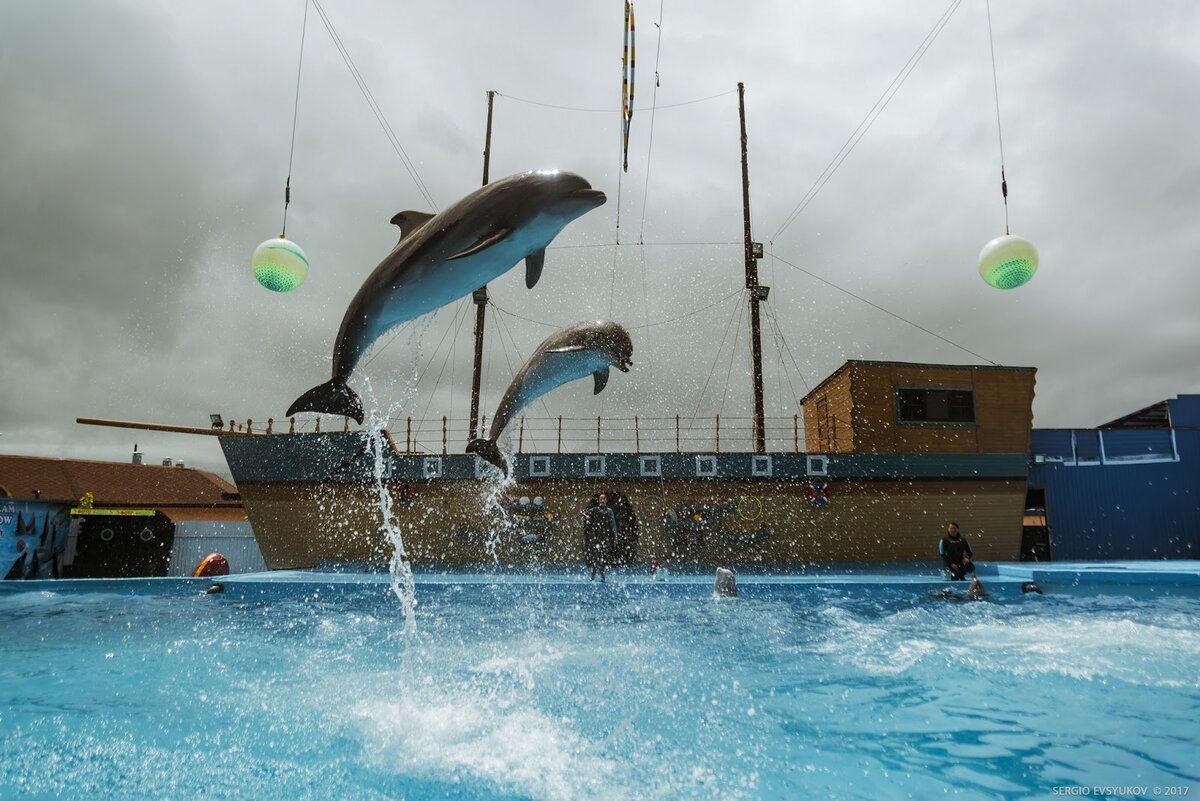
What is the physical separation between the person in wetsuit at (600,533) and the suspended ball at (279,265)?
652cm

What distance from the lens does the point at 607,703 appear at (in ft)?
15.4

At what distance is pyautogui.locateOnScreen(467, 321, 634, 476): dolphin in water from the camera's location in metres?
7.22

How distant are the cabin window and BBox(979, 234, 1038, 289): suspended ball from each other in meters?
7.37

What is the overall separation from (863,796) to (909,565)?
497 inches

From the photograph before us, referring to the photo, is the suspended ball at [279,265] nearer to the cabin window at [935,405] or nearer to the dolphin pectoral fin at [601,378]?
the dolphin pectoral fin at [601,378]

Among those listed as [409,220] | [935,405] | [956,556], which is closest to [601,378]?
[409,220]

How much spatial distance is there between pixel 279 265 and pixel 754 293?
13.8 meters

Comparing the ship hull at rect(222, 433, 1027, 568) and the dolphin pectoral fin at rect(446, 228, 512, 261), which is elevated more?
the dolphin pectoral fin at rect(446, 228, 512, 261)

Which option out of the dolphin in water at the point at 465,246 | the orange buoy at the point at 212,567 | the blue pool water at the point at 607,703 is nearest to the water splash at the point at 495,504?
the orange buoy at the point at 212,567

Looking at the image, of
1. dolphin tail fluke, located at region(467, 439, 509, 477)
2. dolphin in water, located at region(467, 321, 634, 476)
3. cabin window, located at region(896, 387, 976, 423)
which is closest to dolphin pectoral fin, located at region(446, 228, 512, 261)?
dolphin in water, located at region(467, 321, 634, 476)

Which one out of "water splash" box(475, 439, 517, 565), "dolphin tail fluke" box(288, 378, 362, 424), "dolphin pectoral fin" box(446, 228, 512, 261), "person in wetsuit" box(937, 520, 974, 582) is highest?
"dolphin pectoral fin" box(446, 228, 512, 261)

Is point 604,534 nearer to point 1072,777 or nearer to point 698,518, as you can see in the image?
point 698,518

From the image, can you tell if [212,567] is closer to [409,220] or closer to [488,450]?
[488,450]

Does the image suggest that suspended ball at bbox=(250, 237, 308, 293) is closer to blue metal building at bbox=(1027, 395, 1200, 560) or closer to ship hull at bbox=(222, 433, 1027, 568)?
ship hull at bbox=(222, 433, 1027, 568)
